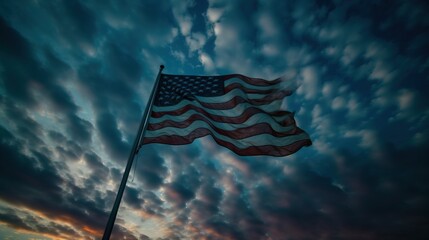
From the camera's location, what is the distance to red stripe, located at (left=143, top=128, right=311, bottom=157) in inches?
403

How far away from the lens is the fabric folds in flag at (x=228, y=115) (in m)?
10.6

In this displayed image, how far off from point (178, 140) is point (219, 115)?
7.58 ft

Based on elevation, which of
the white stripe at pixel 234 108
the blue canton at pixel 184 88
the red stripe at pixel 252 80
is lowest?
the white stripe at pixel 234 108

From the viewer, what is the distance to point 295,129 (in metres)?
10.7

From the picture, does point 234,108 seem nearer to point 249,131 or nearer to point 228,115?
point 228,115

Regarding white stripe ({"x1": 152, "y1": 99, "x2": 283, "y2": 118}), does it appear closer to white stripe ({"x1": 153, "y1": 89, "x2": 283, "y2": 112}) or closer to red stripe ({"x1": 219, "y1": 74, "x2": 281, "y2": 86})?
white stripe ({"x1": 153, "y1": 89, "x2": 283, "y2": 112})

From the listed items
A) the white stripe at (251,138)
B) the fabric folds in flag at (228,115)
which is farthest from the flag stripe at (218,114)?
the white stripe at (251,138)

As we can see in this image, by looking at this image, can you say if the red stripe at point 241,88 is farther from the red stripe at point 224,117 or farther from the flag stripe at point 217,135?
the flag stripe at point 217,135

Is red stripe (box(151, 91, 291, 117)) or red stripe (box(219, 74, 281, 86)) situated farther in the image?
red stripe (box(219, 74, 281, 86))

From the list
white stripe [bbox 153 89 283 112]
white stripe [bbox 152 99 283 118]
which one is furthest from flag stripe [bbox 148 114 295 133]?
white stripe [bbox 153 89 283 112]

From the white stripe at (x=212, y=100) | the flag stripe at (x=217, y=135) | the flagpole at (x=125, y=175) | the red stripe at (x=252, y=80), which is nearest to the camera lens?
the flagpole at (x=125, y=175)

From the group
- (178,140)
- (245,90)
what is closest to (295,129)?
(245,90)

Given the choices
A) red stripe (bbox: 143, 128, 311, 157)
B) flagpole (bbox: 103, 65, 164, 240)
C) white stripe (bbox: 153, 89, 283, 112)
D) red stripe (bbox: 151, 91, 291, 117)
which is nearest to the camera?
flagpole (bbox: 103, 65, 164, 240)

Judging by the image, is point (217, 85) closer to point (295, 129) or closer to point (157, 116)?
point (157, 116)
